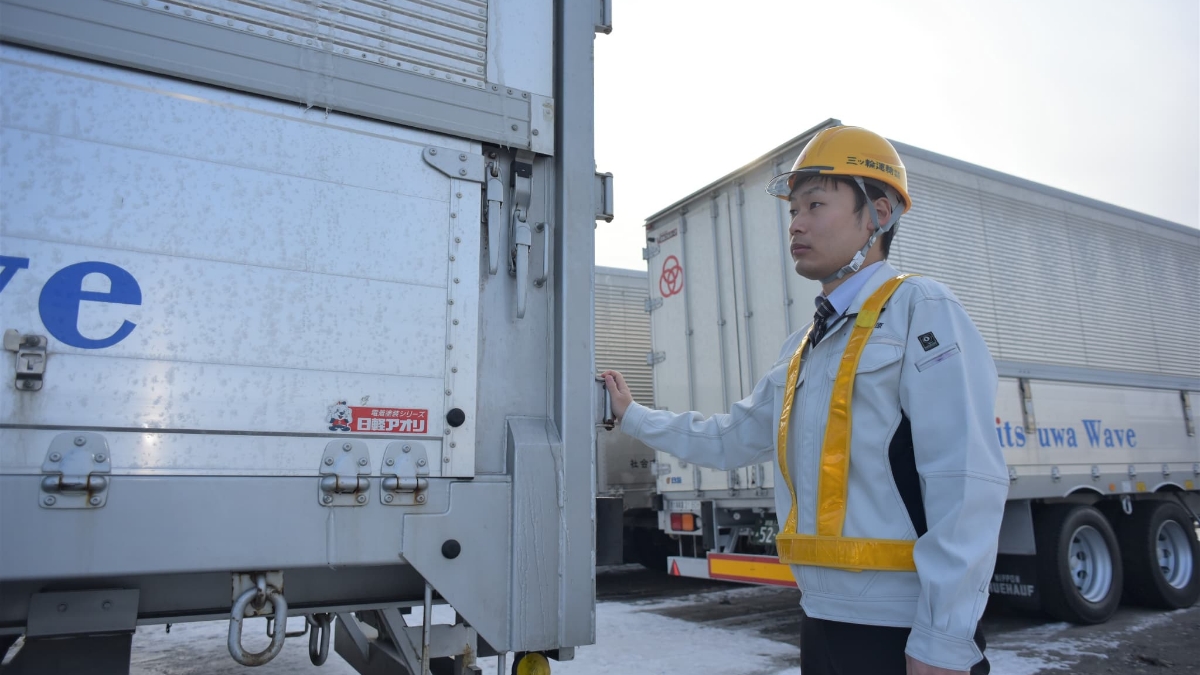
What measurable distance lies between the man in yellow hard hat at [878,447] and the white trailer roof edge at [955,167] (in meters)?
3.54

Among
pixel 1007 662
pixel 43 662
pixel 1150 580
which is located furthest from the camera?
pixel 1150 580

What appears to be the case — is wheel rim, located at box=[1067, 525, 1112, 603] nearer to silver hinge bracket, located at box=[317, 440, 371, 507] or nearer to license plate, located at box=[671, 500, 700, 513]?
license plate, located at box=[671, 500, 700, 513]

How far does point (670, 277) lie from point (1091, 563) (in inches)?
180

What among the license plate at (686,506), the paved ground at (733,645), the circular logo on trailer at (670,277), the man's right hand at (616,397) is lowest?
the paved ground at (733,645)

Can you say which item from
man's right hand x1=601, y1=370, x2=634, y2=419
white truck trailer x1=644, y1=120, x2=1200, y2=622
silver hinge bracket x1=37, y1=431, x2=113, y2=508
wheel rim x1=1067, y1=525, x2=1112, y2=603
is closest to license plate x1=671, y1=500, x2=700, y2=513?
white truck trailer x1=644, y1=120, x2=1200, y2=622

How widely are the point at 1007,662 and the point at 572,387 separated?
4.37 m

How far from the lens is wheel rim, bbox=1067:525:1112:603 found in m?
6.45

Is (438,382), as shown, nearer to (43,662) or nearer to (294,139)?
(294,139)

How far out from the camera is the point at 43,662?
5.98ft

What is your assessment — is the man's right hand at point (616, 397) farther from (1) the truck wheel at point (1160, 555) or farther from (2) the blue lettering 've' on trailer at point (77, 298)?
(1) the truck wheel at point (1160, 555)

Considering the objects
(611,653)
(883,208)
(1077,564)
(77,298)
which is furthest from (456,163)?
(1077,564)

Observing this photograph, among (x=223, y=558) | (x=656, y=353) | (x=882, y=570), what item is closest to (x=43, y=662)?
(x=223, y=558)

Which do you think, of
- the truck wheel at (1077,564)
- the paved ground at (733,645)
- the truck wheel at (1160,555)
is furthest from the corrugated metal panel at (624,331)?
the truck wheel at (1160,555)

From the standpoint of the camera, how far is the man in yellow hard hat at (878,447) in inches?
59.2
